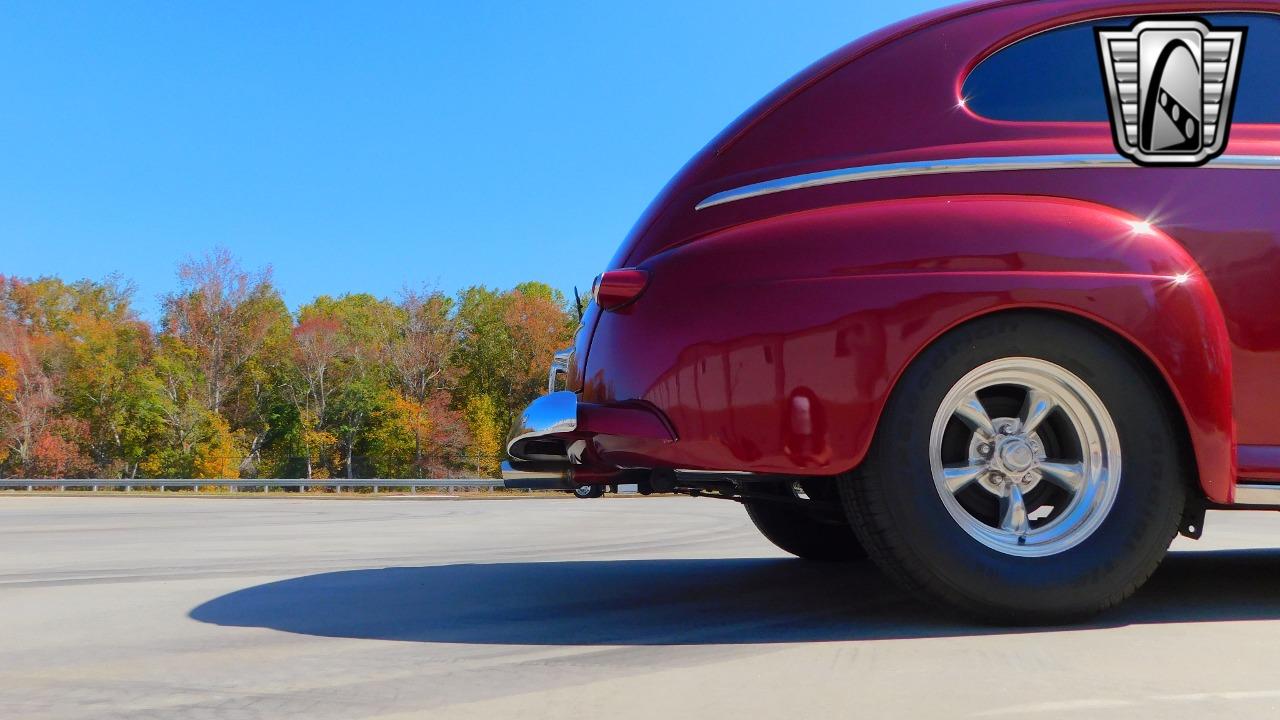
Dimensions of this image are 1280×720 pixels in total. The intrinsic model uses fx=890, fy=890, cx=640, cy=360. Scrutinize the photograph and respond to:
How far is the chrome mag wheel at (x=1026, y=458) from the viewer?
8.46ft

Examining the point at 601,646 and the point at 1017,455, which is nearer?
the point at 601,646

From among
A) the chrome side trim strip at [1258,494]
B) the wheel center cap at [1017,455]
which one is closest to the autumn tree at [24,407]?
the wheel center cap at [1017,455]

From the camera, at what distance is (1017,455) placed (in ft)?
8.64

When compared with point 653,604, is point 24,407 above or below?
above

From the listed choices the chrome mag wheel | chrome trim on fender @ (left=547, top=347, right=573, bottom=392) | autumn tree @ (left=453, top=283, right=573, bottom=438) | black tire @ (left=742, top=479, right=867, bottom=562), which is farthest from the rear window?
autumn tree @ (left=453, top=283, right=573, bottom=438)

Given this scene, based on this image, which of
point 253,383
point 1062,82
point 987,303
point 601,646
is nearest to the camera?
point 601,646

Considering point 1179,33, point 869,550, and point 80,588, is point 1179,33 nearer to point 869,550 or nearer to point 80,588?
point 869,550

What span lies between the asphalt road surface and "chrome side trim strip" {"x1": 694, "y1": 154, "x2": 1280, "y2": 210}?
1.36 metres

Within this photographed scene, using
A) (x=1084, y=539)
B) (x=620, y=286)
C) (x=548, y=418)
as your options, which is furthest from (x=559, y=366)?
(x=1084, y=539)

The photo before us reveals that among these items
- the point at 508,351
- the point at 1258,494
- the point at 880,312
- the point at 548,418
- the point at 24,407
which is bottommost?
the point at 1258,494

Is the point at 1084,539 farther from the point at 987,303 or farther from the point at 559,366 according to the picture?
the point at 559,366

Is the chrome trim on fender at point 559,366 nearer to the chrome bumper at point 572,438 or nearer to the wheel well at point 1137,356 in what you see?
the chrome bumper at point 572,438

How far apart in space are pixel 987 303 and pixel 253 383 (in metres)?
54.9

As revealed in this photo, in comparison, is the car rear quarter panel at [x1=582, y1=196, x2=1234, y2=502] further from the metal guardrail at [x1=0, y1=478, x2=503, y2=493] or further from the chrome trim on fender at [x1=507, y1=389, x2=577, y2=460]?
the metal guardrail at [x1=0, y1=478, x2=503, y2=493]
